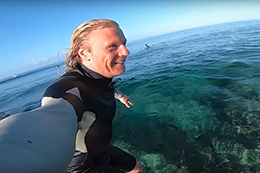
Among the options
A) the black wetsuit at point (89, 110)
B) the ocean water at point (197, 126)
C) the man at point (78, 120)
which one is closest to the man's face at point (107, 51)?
the man at point (78, 120)

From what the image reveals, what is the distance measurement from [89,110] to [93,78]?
47cm

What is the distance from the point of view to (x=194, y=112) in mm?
5594

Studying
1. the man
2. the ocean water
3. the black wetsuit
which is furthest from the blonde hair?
the ocean water

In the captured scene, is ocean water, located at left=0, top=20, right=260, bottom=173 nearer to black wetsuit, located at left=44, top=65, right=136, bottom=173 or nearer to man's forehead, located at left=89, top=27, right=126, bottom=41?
black wetsuit, located at left=44, top=65, right=136, bottom=173

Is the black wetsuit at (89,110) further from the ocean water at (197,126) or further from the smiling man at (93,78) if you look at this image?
the ocean water at (197,126)

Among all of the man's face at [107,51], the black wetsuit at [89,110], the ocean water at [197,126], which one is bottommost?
the ocean water at [197,126]

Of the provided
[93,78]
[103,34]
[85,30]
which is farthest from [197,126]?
[85,30]

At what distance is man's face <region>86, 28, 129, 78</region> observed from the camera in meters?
1.76

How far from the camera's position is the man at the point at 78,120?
725mm

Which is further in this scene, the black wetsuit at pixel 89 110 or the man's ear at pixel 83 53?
the man's ear at pixel 83 53

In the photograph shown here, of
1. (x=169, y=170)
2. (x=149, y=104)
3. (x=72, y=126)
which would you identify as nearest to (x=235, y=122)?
(x=169, y=170)

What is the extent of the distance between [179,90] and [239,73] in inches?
145

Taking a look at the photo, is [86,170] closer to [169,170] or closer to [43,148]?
[43,148]

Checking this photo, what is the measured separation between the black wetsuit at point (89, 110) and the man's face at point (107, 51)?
15 cm
